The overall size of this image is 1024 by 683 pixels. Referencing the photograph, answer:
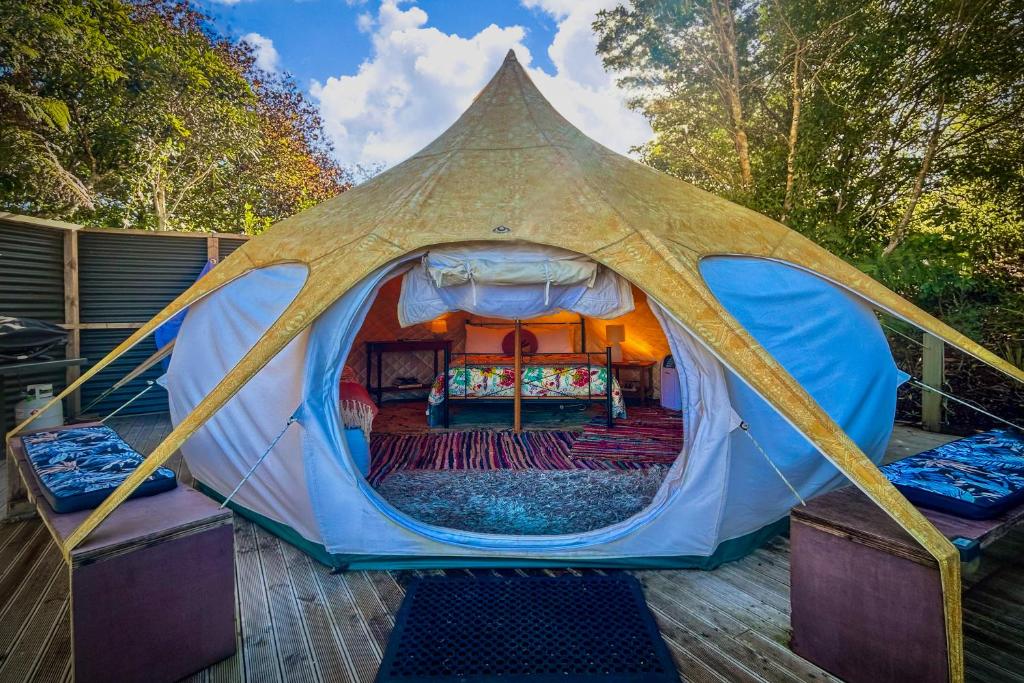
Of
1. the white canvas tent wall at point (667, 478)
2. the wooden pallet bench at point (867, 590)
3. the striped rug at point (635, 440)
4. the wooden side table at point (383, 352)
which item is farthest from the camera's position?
the wooden side table at point (383, 352)

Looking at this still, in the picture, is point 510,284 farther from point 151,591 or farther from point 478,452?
point 151,591

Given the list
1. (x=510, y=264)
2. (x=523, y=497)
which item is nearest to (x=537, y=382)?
(x=523, y=497)

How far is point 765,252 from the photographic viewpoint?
3084 mm

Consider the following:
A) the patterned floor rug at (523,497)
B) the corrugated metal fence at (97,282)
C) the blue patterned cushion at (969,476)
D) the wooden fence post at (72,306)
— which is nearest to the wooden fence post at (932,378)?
the blue patterned cushion at (969,476)

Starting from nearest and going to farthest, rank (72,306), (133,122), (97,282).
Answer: (72,306) < (97,282) < (133,122)

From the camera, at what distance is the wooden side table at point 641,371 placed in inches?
250

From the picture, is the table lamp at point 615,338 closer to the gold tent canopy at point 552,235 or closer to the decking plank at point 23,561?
the gold tent canopy at point 552,235

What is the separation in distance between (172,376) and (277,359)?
1389mm

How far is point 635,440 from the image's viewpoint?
4.82 m

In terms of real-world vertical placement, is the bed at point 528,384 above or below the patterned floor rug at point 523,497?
above

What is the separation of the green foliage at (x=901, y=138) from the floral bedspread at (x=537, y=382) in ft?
10.7

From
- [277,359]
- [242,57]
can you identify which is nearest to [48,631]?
[277,359]

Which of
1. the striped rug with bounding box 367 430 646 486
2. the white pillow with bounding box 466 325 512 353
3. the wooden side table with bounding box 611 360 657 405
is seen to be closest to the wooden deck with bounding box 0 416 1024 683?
the striped rug with bounding box 367 430 646 486

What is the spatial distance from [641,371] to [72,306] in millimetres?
6476
